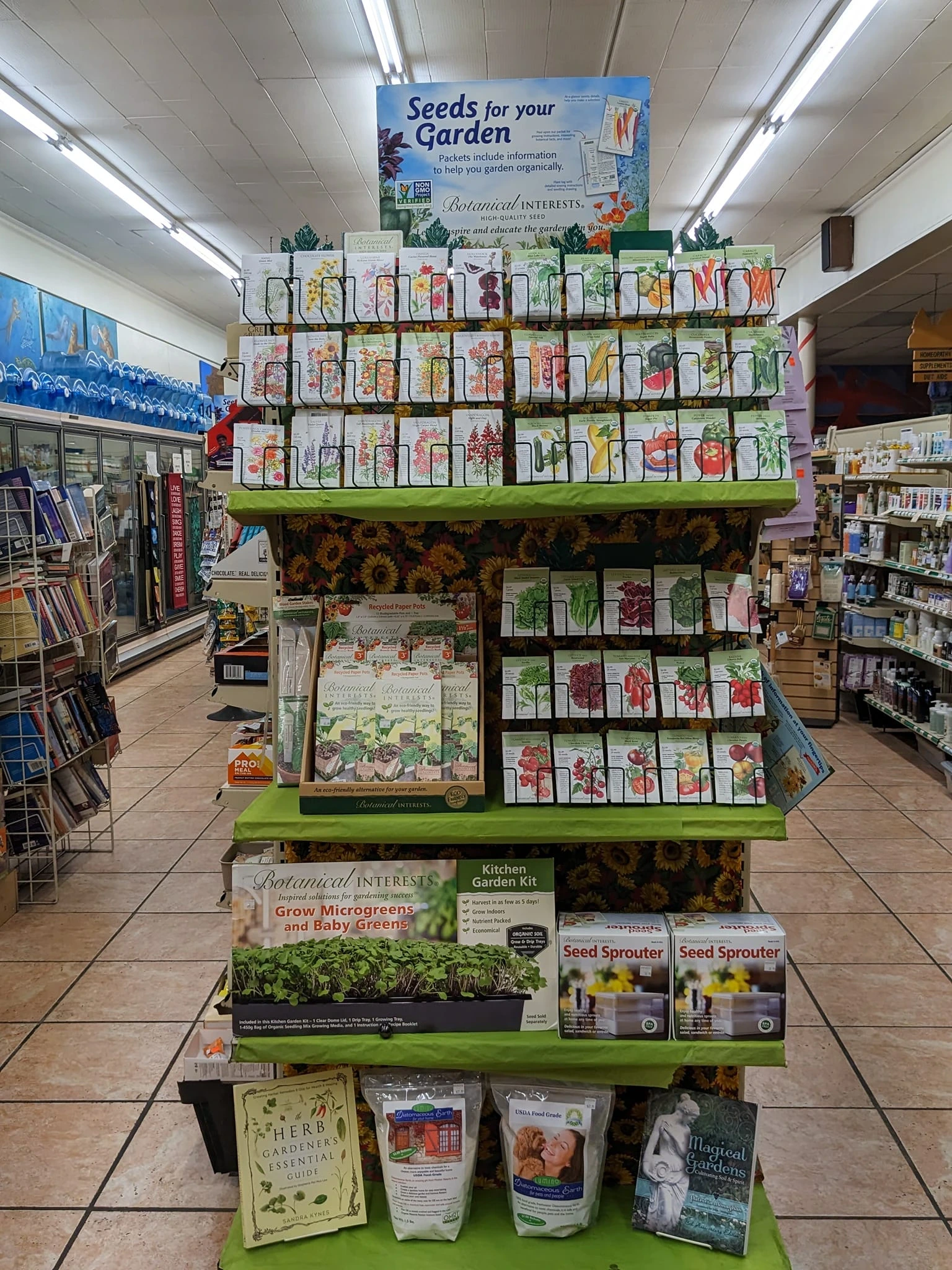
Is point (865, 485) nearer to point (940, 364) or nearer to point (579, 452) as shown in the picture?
point (940, 364)

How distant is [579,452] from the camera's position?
80.1 inches

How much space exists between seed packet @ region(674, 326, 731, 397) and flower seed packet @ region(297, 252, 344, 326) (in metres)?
0.70

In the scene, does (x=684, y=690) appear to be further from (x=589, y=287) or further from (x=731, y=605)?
(x=589, y=287)

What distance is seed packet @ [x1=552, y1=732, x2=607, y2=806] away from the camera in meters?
2.14

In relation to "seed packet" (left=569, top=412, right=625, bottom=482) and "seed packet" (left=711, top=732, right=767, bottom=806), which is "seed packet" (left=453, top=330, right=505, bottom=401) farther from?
"seed packet" (left=711, top=732, right=767, bottom=806)

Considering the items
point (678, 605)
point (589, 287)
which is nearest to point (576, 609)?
point (678, 605)

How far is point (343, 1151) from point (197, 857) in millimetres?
3127

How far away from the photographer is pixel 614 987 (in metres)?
2.11

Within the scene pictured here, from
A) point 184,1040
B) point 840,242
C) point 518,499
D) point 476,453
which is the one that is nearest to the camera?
point 518,499

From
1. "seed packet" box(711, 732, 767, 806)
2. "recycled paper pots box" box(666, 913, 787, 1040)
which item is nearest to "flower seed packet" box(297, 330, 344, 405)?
"seed packet" box(711, 732, 767, 806)

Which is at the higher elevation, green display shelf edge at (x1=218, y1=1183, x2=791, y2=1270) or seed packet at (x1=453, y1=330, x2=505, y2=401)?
seed packet at (x1=453, y1=330, x2=505, y2=401)

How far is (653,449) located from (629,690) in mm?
501

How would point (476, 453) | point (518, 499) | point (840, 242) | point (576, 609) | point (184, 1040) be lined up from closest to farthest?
point (518, 499) → point (476, 453) → point (576, 609) → point (184, 1040) → point (840, 242)

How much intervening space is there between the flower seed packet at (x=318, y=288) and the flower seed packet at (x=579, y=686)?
0.86 metres
